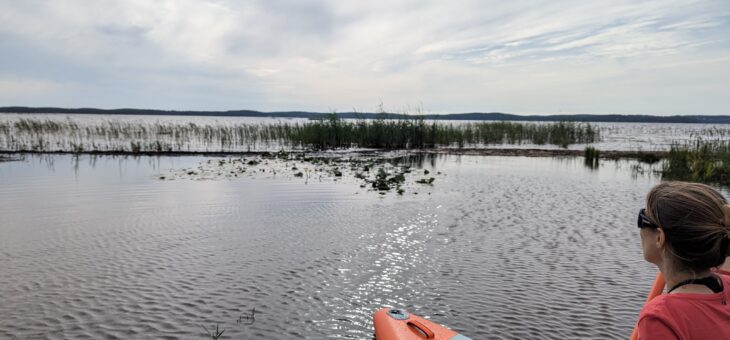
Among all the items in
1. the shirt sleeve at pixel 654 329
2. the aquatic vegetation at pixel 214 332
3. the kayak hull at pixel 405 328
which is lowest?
the aquatic vegetation at pixel 214 332

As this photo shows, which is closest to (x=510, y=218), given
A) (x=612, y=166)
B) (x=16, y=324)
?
(x=16, y=324)

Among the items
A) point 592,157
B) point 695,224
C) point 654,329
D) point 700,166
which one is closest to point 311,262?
point 654,329

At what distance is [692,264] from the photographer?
1859 millimetres

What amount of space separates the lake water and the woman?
3.23 meters

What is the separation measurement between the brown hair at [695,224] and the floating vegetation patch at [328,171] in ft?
37.6

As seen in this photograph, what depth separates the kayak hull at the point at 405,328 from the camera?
4.17m

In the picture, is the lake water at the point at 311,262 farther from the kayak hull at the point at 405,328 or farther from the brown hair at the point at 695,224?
the brown hair at the point at 695,224

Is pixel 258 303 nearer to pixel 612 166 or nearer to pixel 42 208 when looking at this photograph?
pixel 42 208

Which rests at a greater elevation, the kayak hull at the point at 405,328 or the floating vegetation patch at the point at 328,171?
the floating vegetation patch at the point at 328,171

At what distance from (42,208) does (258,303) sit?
7819 millimetres

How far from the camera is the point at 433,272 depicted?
266 inches

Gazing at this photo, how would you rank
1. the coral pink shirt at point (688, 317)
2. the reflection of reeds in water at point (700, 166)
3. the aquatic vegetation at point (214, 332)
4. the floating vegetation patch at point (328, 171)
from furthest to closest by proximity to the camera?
the reflection of reeds in water at point (700, 166), the floating vegetation patch at point (328, 171), the aquatic vegetation at point (214, 332), the coral pink shirt at point (688, 317)

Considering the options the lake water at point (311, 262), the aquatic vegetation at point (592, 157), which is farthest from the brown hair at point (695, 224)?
the aquatic vegetation at point (592, 157)

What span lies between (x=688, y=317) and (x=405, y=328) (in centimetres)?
281
